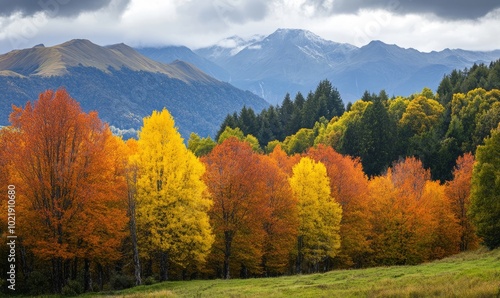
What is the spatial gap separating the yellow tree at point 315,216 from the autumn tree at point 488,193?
15.0 metres

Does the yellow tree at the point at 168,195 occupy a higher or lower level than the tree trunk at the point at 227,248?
higher

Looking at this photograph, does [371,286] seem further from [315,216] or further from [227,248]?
[315,216]

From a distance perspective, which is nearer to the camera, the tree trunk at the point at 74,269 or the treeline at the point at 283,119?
the tree trunk at the point at 74,269

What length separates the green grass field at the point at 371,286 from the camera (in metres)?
24.5

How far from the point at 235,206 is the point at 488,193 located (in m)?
27.4

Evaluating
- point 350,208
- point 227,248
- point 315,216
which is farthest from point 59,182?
point 350,208

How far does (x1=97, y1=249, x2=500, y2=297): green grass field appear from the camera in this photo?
80.4 feet

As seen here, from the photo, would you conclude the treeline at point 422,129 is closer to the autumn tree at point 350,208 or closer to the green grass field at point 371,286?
the autumn tree at point 350,208

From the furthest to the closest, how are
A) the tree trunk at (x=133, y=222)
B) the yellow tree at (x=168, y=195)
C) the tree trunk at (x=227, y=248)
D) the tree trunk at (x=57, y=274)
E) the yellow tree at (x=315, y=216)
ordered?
1. the yellow tree at (x=315, y=216)
2. the tree trunk at (x=227, y=248)
3. the yellow tree at (x=168, y=195)
4. the tree trunk at (x=133, y=222)
5. the tree trunk at (x=57, y=274)

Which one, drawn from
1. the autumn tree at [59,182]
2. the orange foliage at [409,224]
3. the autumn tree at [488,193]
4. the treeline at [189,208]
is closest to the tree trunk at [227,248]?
the treeline at [189,208]

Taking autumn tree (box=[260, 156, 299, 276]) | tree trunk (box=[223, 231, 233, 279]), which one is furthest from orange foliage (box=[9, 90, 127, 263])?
autumn tree (box=[260, 156, 299, 276])

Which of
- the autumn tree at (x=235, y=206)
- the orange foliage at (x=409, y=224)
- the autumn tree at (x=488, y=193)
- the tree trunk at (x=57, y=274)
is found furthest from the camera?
the orange foliage at (x=409, y=224)

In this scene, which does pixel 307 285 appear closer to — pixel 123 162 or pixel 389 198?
pixel 123 162

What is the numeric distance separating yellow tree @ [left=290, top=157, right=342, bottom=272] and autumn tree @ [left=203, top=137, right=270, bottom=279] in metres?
8.66
